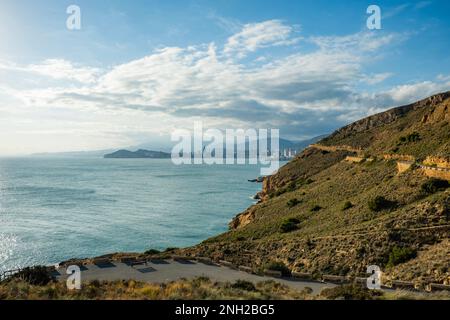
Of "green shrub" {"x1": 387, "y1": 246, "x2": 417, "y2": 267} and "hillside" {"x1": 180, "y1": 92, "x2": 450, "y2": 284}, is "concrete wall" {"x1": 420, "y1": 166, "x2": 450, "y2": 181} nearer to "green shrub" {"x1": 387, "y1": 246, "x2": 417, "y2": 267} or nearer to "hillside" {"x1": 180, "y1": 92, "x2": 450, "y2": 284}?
"hillside" {"x1": 180, "y1": 92, "x2": 450, "y2": 284}

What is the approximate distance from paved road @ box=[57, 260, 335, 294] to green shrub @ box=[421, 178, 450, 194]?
14903 millimetres

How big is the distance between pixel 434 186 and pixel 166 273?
1992 centimetres

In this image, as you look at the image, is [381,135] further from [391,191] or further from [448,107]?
[391,191]

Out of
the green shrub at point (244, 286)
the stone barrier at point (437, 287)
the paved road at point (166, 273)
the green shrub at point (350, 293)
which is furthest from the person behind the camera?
the paved road at point (166, 273)

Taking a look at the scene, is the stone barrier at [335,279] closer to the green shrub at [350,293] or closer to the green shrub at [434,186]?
the green shrub at [350,293]

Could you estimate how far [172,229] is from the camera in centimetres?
5366

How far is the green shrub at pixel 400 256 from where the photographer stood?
17688 mm

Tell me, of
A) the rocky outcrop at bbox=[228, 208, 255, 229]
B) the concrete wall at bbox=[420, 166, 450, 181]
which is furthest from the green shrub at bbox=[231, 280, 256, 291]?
the rocky outcrop at bbox=[228, 208, 255, 229]

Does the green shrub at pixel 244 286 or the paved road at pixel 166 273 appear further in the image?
the paved road at pixel 166 273

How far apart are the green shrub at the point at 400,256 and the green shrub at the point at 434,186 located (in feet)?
30.8

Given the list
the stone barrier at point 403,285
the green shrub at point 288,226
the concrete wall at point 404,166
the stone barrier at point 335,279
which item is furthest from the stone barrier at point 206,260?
the concrete wall at point 404,166

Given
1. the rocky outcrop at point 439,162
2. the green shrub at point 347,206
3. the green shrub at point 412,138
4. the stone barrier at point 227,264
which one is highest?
the green shrub at point 412,138
